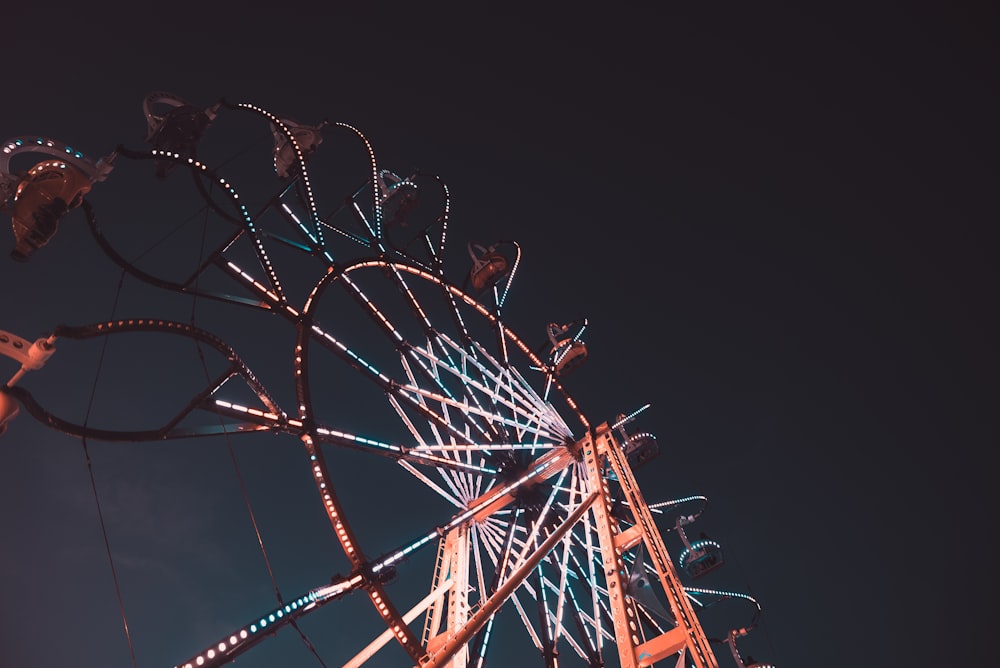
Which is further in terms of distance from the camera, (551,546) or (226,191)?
(226,191)

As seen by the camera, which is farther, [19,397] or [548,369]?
[548,369]

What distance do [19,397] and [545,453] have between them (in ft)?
29.5

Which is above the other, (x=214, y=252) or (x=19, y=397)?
(x=214, y=252)

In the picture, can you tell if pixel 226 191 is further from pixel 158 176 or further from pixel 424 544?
Answer: pixel 424 544

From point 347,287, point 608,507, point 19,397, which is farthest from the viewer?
point 347,287

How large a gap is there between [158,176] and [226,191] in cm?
84

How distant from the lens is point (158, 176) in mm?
8039

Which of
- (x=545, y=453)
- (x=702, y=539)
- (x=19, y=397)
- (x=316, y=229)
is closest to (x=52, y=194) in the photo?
(x=19, y=397)

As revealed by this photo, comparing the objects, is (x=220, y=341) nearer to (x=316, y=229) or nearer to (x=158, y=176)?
(x=158, y=176)

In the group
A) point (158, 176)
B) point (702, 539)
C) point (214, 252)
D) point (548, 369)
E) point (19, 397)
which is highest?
point (158, 176)

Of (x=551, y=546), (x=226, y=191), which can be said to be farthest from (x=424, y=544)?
(x=226, y=191)

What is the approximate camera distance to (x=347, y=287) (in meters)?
10.9

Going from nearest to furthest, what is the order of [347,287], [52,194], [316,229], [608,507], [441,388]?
1. [52,194]
2. [608,507]
3. [316,229]
4. [347,287]
5. [441,388]

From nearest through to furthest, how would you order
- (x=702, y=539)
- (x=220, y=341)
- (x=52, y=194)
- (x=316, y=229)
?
(x=52, y=194) < (x=220, y=341) < (x=316, y=229) < (x=702, y=539)
